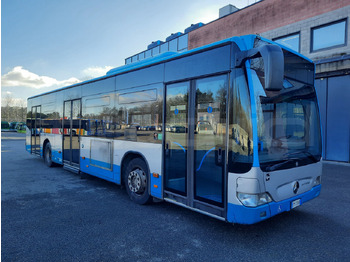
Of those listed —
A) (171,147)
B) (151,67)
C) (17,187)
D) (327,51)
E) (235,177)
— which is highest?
(327,51)

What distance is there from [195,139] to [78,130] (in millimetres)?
4691

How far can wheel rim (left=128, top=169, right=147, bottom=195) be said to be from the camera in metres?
5.09

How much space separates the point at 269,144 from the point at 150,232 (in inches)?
88.0

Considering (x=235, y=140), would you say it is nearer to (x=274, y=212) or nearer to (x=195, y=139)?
(x=195, y=139)

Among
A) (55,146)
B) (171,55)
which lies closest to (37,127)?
(55,146)

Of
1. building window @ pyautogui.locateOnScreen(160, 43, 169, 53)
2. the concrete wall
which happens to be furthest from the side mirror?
building window @ pyautogui.locateOnScreen(160, 43, 169, 53)

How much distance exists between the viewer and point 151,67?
16.4 feet

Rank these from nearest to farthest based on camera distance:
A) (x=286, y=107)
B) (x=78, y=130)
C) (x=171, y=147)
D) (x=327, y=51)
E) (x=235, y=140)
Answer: (x=235, y=140) → (x=286, y=107) → (x=171, y=147) → (x=78, y=130) → (x=327, y=51)

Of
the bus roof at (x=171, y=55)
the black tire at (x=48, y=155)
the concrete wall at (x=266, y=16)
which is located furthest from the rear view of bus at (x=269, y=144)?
the concrete wall at (x=266, y=16)

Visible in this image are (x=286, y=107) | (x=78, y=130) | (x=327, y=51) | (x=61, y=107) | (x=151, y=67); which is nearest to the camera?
(x=286, y=107)

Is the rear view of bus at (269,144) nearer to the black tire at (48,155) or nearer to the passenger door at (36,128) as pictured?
the black tire at (48,155)

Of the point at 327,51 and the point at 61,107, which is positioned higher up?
the point at 327,51

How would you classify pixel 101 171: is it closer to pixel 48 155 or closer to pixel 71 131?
pixel 71 131

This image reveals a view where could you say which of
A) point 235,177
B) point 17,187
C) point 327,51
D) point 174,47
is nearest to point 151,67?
point 235,177
